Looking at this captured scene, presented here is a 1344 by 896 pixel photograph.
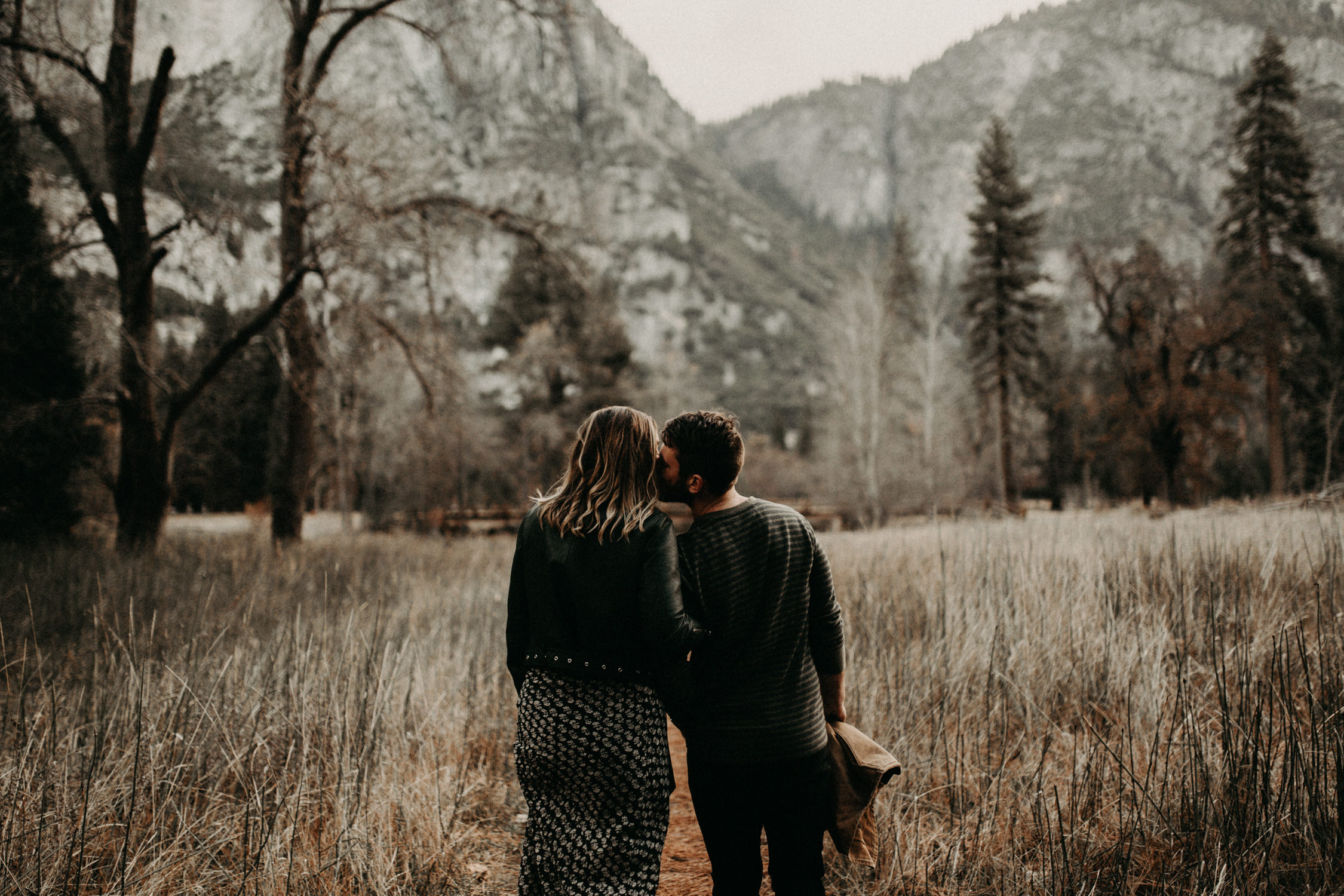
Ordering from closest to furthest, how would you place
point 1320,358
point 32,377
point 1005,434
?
1. point 32,377
2. point 1320,358
3. point 1005,434

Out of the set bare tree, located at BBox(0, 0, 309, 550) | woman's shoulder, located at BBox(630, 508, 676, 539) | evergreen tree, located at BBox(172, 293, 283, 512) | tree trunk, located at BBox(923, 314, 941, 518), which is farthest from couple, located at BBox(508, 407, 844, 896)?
evergreen tree, located at BBox(172, 293, 283, 512)

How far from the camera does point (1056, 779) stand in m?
2.74

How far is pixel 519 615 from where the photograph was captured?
1.98m

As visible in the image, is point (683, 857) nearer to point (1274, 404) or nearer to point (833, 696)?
point (833, 696)

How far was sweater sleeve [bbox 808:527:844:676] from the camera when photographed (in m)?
1.94

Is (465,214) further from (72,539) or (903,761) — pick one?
(903,761)

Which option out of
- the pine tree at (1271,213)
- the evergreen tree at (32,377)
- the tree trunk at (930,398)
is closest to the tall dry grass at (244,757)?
the evergreen tree at (32,377)

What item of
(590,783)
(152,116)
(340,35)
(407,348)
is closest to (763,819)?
(590,783)

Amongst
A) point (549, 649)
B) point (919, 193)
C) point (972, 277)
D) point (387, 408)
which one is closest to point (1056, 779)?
point (549, 649)

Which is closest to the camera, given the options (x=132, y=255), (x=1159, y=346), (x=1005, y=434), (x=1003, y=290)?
(x=132, y=255)

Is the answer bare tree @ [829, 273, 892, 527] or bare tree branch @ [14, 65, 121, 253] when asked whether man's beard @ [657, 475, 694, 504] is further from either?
bare tree @ [829, 273, 892, 527]

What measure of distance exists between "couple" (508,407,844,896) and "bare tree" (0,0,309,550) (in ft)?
24.3

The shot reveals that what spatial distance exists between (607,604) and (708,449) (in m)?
0.54

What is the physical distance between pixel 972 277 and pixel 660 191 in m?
118
